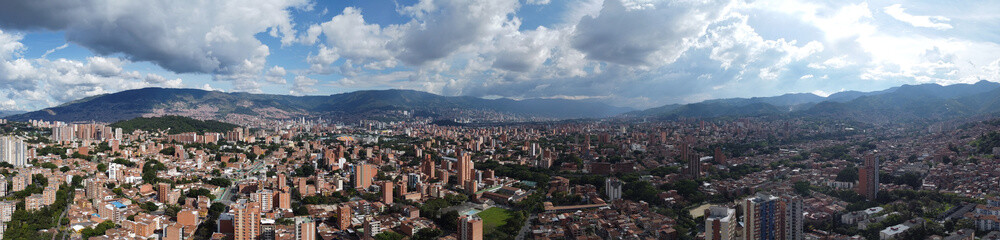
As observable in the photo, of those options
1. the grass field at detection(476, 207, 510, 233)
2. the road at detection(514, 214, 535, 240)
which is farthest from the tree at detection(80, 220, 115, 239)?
the road at detection(514, 214, 535, 240)

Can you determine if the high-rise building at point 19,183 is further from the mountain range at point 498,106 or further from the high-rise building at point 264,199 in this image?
the mountain range at point 498,106

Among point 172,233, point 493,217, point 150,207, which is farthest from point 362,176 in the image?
point 172,233

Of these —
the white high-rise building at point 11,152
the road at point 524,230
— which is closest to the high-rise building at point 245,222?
the road at point 524,230

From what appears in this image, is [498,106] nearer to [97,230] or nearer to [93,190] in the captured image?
[93,190]

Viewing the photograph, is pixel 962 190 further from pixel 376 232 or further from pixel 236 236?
pixel 236 236

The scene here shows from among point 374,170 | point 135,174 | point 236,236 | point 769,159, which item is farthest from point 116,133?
point 769,159

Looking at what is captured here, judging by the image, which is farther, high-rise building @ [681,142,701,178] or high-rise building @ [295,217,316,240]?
high-rise building @ [681,142,701,178]

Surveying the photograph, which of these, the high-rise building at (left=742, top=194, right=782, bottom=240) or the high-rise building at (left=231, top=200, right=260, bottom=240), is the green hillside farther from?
the high-rise building at (left=742, top=194, right=782, bottom=240)
